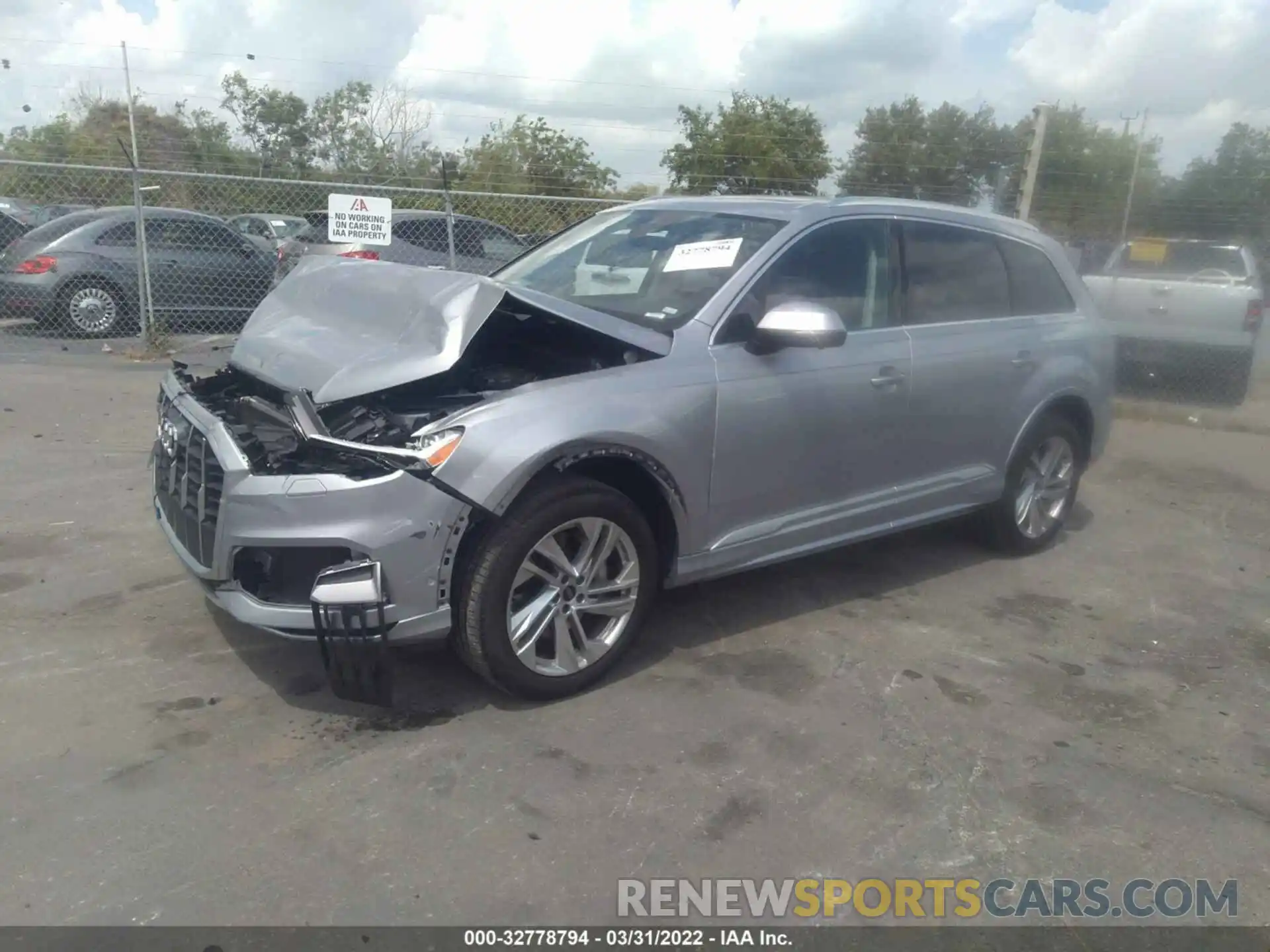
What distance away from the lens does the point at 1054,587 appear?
5.41 m

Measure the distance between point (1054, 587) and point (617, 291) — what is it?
8.87 ft

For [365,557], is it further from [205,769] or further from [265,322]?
[265,322]

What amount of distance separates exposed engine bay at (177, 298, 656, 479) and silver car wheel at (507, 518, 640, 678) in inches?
23.2

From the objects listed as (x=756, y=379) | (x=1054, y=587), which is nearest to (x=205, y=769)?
(x=756, y=379)

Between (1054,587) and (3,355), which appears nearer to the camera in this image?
(1054,587)

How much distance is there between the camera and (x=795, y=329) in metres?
4.00

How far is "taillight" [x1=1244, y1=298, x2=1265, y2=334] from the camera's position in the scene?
10312 mm

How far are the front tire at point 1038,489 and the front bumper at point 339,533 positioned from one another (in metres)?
3.26

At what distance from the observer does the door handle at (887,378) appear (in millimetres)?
4641

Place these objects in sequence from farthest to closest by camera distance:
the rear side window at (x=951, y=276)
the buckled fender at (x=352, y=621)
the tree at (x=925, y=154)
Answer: the tree at (x=925, y=154) < the rear side window at (x=951, y=276) < the buckled fender at (x=352, y=621)

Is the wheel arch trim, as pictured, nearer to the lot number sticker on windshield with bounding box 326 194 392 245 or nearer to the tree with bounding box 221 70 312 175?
the lot number sticker on windshield with bounding box 326 194 392 245

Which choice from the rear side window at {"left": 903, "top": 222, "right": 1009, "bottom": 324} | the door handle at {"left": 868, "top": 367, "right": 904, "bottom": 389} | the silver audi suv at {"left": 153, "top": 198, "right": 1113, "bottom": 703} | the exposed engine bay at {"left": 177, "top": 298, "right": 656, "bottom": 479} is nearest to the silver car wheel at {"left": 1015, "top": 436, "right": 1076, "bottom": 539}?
Answer: the silver audi suv at {"left": 153, "top": 198, "right": 1113, "bottom": 703}

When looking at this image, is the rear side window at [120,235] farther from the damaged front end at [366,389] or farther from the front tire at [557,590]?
the front tire at [557,590]

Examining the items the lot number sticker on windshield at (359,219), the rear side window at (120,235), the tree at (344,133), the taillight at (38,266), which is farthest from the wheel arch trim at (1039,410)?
the tree at (344,133)
